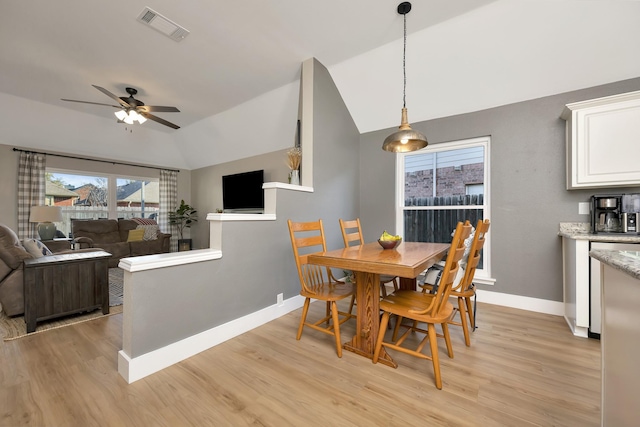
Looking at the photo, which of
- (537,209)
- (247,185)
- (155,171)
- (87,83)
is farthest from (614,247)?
(155,171)

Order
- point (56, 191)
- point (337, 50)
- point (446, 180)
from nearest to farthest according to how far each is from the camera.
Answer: point (337, 50)
point (446, 180)
point (56, 191)

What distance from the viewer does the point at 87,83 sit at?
12.5 feet

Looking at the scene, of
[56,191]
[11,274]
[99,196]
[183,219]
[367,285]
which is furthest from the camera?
[183,219]

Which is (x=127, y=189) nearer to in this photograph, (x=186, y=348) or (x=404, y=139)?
(x=186, y=348)

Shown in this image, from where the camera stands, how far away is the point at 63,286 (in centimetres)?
259

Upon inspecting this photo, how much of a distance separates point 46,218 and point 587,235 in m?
7.28

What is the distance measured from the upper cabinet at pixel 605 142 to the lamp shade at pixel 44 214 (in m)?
7.32

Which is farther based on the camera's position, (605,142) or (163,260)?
(605,142)

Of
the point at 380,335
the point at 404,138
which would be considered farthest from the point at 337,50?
the point at 380,335

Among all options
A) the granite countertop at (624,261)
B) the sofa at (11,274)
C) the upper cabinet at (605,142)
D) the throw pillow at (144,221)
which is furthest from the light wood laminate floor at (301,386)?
the throw pillow at (144,221)

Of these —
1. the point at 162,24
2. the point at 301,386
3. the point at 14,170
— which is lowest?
the point at 301,386

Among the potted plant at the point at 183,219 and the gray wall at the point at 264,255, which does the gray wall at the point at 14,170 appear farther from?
the gray wall at the point at 264,255

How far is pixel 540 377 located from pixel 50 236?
7004 mm

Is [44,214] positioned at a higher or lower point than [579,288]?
higher
